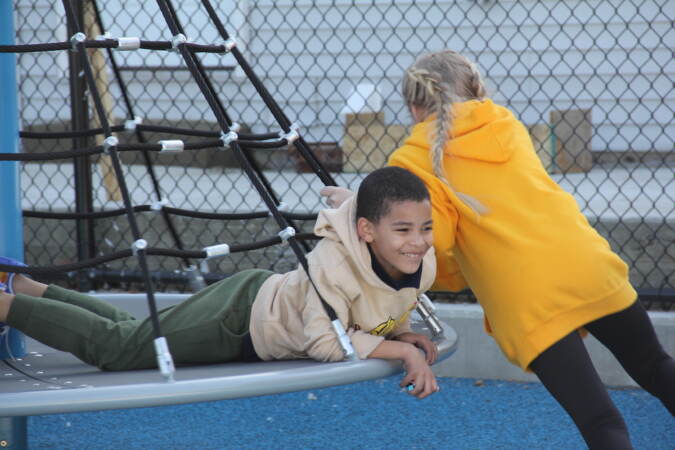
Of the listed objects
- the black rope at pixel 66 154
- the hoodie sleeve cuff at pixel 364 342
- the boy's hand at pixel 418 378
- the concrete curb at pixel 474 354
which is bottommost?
the concrete curb at pixel 474 354

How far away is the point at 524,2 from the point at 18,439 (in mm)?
5892

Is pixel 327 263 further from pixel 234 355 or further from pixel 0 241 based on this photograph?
pixel 0 241

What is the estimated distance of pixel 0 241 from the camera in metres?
3.05

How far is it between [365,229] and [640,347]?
87 centimetres

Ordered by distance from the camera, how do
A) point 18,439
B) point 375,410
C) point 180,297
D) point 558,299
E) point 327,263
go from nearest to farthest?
point 327,263, point 558,299, point 18,439, point 180,297, point 375,410

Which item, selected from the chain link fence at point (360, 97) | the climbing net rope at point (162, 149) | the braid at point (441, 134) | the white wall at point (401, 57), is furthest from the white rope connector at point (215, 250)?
the white wall at point (401, 57)

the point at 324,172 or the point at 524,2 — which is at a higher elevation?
the point at 524,2

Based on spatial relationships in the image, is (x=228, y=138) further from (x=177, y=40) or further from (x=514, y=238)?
(x=514, y=238)

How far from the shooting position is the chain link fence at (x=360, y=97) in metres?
6.27

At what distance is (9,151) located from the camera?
2984mm

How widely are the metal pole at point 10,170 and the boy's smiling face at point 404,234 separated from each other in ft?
4.05

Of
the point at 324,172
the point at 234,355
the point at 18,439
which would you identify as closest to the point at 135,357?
the point at 234,355

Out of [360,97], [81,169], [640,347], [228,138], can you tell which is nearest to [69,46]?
[228,138]

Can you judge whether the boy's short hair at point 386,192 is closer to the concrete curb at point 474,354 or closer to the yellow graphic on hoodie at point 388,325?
the yellow graphic on hoodie at point 388,325
